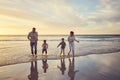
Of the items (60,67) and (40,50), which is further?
(40,50)

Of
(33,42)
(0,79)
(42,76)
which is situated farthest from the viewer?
(33,42)

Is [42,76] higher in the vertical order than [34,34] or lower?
lower

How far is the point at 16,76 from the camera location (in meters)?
8.70

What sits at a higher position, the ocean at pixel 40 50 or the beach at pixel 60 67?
the beach at pixel 60 67

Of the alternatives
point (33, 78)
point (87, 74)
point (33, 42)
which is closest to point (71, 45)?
point (33, 42)

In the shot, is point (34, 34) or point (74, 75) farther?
point (34, 34)

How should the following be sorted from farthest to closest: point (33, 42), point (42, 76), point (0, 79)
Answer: point (33, 42) < point (42, 76) < point (0, 79)

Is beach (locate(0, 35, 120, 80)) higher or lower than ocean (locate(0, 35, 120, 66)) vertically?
higher

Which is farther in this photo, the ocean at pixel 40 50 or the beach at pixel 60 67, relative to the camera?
the ocean at pixel 40 50

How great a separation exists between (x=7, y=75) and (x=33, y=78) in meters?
1.37

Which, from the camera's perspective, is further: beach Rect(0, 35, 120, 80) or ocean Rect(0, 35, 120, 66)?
ocean Rect(0, 35, 120, 66)

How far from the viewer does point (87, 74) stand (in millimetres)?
9156

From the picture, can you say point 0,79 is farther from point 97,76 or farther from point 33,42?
point 33,42

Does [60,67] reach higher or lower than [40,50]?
higher
